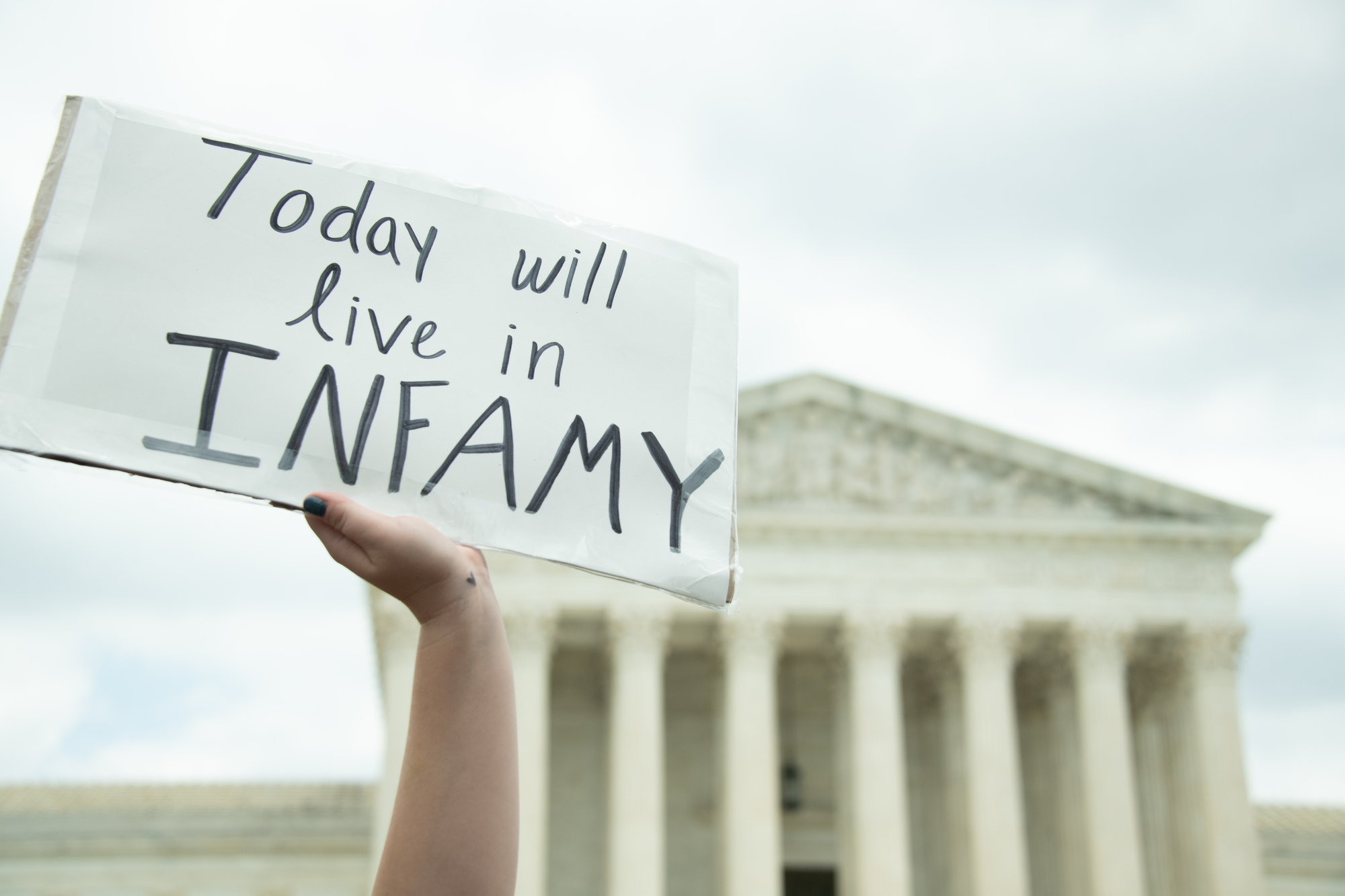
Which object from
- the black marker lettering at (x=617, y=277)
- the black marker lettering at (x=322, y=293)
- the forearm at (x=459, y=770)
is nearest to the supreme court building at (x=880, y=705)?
the black marker lettering at (x=617, y=277)

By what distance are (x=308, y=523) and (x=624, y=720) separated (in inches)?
1216

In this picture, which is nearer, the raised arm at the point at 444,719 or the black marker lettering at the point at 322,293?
the raised arm at the point at 444,719

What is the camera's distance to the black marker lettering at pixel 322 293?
12.8 ft

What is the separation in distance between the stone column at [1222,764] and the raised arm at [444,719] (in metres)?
34.5

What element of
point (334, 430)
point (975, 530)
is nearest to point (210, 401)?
point (334, 430)

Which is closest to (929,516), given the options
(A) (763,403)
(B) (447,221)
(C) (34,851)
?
(A) (763,403)

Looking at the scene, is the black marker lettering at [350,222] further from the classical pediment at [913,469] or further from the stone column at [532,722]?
the classical pediment at [913,469]

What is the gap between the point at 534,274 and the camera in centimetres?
432

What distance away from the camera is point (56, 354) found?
3.60 m

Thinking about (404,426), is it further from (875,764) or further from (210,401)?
(875,764)

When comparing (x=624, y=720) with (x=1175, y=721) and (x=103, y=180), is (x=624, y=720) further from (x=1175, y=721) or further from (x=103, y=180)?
(x=103, y=180)

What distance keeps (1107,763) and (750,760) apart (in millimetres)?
9176

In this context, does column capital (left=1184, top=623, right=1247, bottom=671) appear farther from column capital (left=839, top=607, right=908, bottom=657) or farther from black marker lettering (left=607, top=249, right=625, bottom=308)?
black marker lettering (left=607, top=249, right=625, bottom=308)

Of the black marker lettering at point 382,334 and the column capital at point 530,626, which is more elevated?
the column capital at point 530,626
